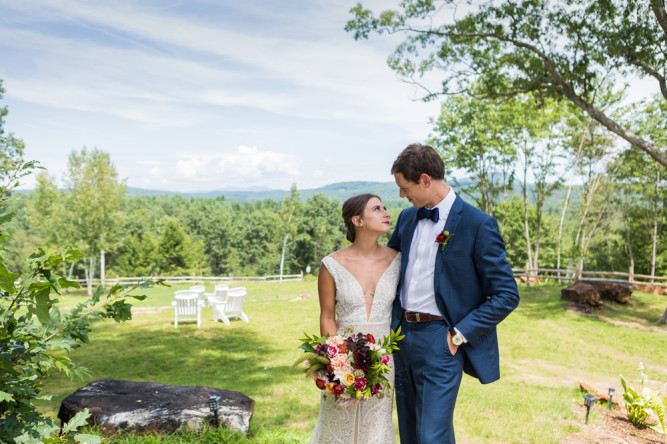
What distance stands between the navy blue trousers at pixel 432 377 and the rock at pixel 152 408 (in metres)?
2.65

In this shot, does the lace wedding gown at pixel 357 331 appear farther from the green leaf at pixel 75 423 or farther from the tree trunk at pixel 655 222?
the tree trunk at pixel 655 222

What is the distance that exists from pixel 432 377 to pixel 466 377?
6.59m

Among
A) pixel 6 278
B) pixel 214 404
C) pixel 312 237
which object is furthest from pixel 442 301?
pixel 312 237

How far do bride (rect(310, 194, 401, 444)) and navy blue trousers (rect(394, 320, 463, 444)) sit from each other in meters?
0.36

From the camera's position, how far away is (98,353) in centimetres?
1032

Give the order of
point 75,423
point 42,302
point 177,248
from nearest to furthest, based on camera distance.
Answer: point 42,302
point 75,423
point 177,248

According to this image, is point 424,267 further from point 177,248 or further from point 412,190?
point 177,248

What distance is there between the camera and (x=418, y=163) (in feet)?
10.5

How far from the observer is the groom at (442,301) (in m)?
3.04


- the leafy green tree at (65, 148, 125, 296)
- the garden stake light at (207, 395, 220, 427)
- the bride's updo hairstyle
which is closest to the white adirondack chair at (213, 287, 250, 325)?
the garden stake light at (207, 395, 220, 427)

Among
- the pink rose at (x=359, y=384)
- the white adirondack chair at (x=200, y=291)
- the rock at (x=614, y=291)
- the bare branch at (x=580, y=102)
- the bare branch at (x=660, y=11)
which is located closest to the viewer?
the pink rose at (x=359, y=384)

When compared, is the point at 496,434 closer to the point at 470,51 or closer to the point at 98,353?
the point at 98,353

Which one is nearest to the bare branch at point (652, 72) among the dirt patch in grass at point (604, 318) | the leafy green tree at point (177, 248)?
the dirt patch in grass at point (604, 318)

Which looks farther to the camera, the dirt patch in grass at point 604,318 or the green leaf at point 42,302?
the dirt patch in grass at point 604,318
